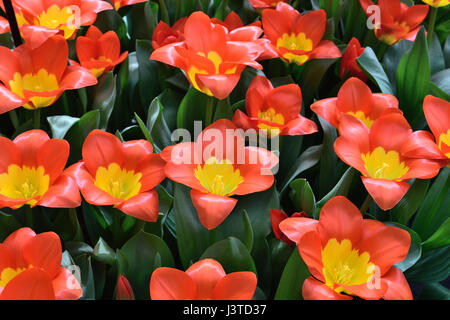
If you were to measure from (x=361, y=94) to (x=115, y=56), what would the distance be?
438 mm

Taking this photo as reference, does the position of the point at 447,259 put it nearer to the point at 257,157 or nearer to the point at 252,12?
the point at 257,157

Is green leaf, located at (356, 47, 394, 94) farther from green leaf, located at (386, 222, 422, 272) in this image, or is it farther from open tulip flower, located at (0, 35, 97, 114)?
open tulip flower, located at (0, 35, 97, 114)

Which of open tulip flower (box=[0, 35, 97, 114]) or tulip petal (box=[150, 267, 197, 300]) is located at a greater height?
open tulip flower (box=[0, 35, 97, 114])

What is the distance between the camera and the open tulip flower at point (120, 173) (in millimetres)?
615

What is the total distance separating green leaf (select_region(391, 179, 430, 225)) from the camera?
2.42 feet

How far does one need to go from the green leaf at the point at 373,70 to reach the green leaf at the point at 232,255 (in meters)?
0.48

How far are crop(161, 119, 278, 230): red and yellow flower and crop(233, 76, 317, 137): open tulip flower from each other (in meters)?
0.09

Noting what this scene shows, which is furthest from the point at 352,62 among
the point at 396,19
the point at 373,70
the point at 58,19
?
the point at 58,19

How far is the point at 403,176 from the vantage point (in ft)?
2.14

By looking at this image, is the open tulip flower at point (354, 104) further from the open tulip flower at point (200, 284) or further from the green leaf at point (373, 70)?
the open tulip flower at point (200, 284)

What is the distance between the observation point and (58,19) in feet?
2.84

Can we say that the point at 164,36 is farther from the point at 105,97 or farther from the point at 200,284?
the point at 200,284

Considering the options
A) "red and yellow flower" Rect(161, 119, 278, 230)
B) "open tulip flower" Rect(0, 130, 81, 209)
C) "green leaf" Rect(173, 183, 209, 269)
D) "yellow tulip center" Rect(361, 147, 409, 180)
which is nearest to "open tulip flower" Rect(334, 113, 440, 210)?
"yellow tulip center" Rect(361, 147, 409, 180)

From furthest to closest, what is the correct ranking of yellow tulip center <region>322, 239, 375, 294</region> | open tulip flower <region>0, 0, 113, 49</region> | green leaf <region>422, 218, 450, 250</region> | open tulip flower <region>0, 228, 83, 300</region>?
open tulip flower <region>0, 0, 113, 49</region> < green leaf <region>422, 218, 450, 250</region> < yellow tulip center <region>322, 239, 375, 294</region> < open tulip flower <region>0, 228, 83, 300</region>
